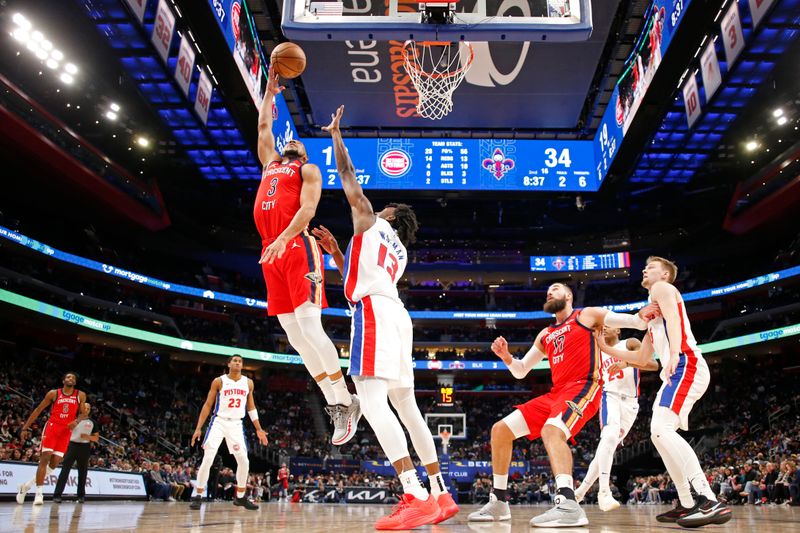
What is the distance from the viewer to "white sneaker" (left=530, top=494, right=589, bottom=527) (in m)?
4.09

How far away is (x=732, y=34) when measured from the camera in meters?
13.7

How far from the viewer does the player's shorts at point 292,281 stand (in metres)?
A: 5.12

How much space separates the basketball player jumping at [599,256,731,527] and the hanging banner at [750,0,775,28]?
426 inches

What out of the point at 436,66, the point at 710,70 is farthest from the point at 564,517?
the point at 710,70

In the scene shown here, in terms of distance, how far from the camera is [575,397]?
4855mm

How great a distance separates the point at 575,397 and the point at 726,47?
1240 cm

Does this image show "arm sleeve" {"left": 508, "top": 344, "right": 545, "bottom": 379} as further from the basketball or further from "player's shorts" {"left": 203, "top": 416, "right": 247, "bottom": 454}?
"player's shorts" {"left": 203, "top": 416, "right": 247, "bottom": 454}

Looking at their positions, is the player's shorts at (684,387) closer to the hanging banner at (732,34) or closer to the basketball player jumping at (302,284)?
the basketball player jumping at (302,284)

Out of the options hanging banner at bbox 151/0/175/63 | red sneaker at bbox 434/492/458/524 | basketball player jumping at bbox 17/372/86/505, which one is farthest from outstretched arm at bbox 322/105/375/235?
hanging banner at bbox 151/0/175/63

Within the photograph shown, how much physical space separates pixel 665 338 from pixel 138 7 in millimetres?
13206

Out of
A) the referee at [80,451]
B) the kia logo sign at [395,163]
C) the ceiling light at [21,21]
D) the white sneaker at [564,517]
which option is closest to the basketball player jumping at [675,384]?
the white sneaker at [564,517]

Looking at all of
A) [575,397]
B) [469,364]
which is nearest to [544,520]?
[575,397]

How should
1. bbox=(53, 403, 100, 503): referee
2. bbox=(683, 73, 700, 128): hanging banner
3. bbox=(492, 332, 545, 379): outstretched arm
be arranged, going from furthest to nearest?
bbox=(683, 73, 700, 128): hanging banner
bbox=(53, 403, 100, 503): referee
bbox=(492, 332, 545, 379): outstretched arm

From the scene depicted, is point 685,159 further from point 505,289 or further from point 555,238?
point 505,289
